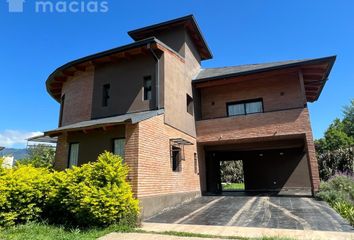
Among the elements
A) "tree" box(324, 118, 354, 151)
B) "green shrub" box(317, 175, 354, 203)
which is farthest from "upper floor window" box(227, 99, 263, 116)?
"tree" box(324, 118, 354, 151)

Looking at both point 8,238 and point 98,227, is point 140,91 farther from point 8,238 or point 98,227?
point 8,238

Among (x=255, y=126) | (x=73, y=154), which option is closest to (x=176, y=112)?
(x=255, y=126)

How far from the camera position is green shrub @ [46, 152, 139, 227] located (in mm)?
6848

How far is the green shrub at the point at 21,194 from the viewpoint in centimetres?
736

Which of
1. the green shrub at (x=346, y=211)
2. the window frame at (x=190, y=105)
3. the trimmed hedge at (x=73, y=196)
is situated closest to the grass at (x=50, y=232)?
the trimmed hedge at (x=73, y=196)

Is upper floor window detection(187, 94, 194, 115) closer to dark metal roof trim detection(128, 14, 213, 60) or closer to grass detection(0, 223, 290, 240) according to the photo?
dark metal roof trim detection(128, 14, 213, 60)

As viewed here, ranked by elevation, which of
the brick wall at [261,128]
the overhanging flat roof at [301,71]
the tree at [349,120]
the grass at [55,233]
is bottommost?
the grass at [55,233]

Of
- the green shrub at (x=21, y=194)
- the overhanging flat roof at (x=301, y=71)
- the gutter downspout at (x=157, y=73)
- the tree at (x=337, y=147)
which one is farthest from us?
the tree at (x=337, y=147)

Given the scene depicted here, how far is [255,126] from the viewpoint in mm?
13469

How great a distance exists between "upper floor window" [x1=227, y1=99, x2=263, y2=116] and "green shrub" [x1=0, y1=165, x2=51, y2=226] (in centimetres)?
1106

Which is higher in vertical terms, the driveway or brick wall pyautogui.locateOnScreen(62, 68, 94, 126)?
brick wall pyautogui.locateOnScreen(62, 68, 94, 126)

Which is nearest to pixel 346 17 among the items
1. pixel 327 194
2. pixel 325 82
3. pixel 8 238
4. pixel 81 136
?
pixel 325 82

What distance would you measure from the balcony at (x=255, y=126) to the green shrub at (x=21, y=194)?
8.89m

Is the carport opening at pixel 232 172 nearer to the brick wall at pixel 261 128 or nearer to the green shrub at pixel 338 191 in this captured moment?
the brick wall at pixel 261 128
